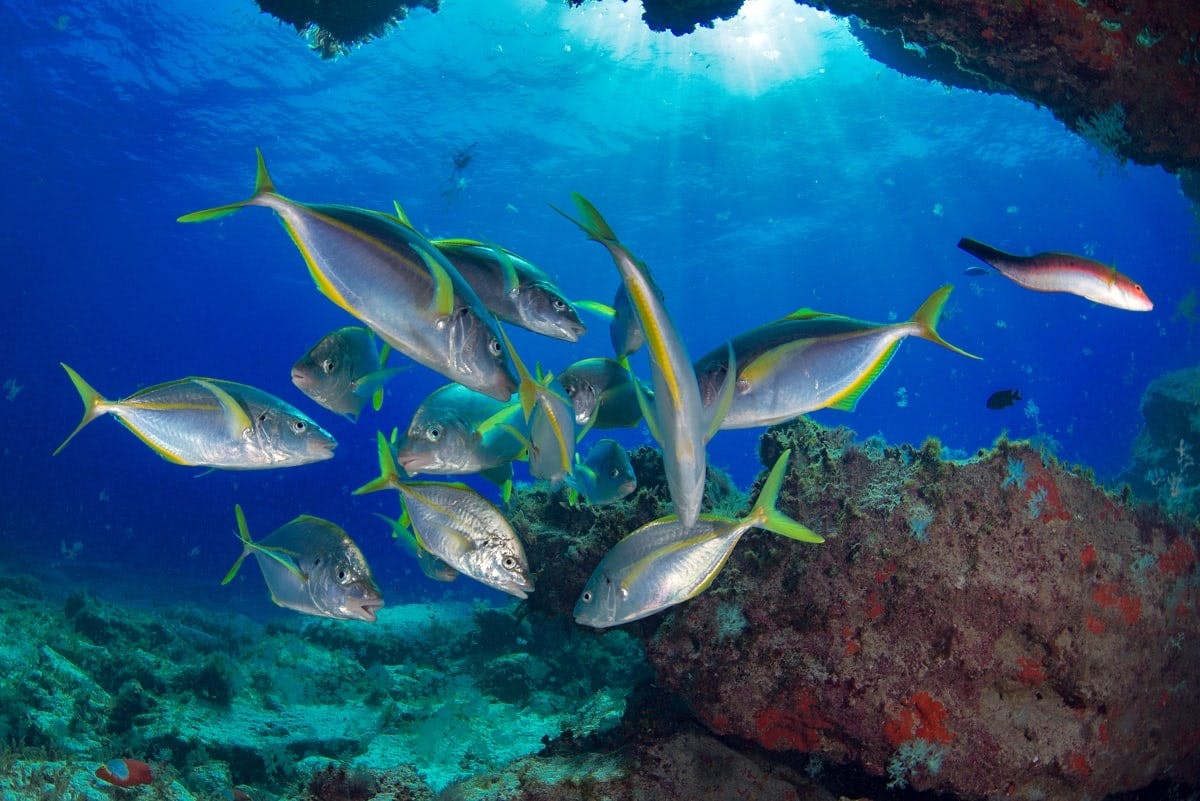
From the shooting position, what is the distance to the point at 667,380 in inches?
68.0

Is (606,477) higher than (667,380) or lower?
lower

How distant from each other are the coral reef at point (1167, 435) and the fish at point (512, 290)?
57.2 ft

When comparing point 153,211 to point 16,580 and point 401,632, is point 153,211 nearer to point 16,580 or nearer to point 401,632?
point 16,580

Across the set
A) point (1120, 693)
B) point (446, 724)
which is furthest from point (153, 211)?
point (1120, 693)

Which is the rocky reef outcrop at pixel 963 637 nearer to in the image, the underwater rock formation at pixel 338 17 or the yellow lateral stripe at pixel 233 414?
the yellow lateral stripe at pixel 233 414

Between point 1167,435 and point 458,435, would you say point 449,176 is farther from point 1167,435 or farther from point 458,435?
point 458,435

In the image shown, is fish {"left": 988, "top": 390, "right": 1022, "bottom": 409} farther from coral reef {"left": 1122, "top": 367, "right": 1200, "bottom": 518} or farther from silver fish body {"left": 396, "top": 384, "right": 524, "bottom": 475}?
coral reef {"left": 1122, "top": 367, "right": 1200, "bottom": 518}

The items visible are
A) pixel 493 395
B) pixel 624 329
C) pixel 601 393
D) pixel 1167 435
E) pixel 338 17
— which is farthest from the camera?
pixel 1167 435

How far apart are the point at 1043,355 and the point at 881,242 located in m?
95.1

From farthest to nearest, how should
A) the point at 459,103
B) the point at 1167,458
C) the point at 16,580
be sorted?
the point at 459,103, the point at 1167,458, the point at 16,580

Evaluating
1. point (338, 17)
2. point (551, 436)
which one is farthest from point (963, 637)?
point (338, 17)

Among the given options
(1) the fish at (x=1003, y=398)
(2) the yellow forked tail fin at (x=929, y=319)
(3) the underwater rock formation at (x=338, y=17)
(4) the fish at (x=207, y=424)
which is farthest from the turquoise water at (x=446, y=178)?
(3) the underwater rock formation at (x=338, y=17)

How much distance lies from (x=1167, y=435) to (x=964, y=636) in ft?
64.5

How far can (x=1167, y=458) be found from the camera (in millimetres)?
16234
